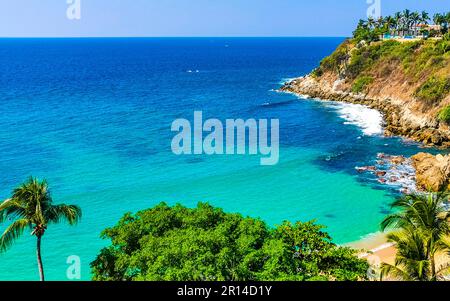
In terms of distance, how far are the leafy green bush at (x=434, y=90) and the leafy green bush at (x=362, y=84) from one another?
19.2m

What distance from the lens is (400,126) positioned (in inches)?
2689

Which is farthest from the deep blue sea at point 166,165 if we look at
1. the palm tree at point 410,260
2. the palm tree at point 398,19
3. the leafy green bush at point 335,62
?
the palm tree at point 398,19

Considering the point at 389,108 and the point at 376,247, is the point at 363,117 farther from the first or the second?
the point at 376,247

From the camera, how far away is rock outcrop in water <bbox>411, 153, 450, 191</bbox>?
146 ft

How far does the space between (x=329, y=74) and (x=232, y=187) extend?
213 feet

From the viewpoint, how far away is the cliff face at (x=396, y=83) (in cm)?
6594

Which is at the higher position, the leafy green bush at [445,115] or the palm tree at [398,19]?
the palm tree at [398,19]

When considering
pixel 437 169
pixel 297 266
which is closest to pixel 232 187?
pixel 437 169

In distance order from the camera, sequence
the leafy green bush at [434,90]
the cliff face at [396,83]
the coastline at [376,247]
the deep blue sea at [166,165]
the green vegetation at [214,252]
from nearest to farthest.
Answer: the green vegetation at [214,252] → the coastline at [376,247] → the deep blue sea at [166,165] → the cliff face at [396,83] → the leafy green bush at [434,90]

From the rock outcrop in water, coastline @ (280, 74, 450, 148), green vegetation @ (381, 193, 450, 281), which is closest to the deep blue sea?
coastline @ (280, 74, 450, 148)

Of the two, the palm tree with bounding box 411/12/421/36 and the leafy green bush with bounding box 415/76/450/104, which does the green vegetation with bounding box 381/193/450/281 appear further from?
the palm tree with bounding box 411/12/421/36

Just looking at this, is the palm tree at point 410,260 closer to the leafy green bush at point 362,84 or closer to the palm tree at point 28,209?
the palm tree at point 28,209

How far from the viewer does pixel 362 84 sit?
9294cm

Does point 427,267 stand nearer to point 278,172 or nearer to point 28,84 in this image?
point 278,172
